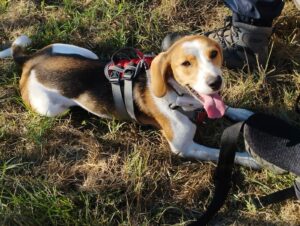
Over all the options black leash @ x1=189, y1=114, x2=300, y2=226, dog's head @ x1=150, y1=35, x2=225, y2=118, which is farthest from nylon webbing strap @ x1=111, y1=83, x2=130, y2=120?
black leash @ x1=189, y1=114, x2=300, y2=226

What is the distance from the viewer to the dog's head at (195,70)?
3035 mm

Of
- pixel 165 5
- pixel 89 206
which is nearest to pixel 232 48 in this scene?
pixel 165 5

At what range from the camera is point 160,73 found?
3.18 metres

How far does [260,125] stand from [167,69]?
715 millimetres

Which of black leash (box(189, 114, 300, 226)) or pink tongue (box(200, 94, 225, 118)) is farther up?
pink tongue (box(200, 94, 225, 118))

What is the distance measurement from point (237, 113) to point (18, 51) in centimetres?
193

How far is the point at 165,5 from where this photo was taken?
15.0 ft

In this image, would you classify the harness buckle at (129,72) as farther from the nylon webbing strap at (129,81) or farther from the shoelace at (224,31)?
the shoelace at (224,31)

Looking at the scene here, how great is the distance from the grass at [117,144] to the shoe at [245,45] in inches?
3.9

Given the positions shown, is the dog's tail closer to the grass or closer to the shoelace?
the grass

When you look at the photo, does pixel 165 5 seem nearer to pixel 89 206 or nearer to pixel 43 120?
pixel 43 120

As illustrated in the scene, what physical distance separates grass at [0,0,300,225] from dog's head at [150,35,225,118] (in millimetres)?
521

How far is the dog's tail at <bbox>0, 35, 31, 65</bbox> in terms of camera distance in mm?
3980

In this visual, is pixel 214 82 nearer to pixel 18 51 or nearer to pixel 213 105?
pixel 213 105
